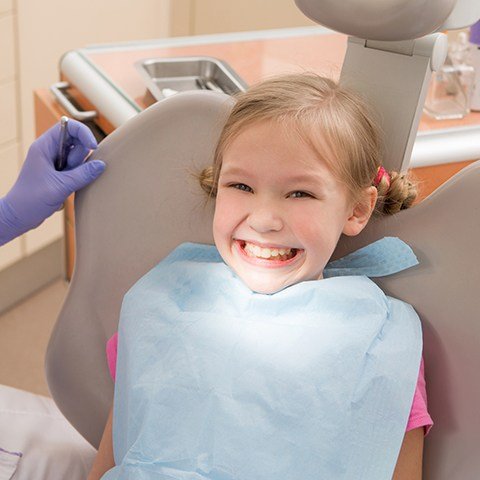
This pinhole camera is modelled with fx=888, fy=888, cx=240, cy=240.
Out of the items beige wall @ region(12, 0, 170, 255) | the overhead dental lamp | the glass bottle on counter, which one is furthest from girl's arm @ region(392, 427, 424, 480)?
beige wall @ region(12, 0, 170, 255)

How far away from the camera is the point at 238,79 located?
1.83 meters

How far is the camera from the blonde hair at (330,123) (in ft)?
3.52

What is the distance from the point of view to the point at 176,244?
1.26 metres

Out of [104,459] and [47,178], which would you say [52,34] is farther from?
[104,459]

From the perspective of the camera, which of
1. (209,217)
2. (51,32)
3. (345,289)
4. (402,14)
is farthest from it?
A: (51,32)

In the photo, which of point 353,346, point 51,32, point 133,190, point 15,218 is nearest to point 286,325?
point 353,346

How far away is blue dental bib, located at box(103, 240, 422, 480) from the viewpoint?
1018 mm

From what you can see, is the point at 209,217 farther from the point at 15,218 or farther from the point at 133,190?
the point at 15,218

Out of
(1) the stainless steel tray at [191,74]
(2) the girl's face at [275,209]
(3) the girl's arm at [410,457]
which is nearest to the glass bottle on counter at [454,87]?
(1) the stainless steel tray at [191,74]

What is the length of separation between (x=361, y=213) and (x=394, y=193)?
0.16 feet

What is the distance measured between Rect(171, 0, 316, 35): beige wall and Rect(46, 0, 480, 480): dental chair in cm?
168

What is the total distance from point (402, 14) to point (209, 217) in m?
0.40

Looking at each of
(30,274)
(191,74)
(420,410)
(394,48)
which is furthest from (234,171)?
(30,274)

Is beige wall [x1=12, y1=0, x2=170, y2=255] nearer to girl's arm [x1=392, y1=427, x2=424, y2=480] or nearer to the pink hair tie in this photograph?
the pink hair tie
